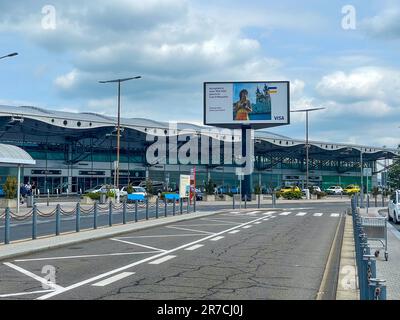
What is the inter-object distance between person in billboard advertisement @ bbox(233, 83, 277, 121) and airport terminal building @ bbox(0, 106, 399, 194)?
14365 mm

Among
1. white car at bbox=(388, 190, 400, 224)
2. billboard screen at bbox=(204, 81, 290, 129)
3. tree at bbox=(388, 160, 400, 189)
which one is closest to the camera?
white car at bbox=(388, 190, 400, 224)

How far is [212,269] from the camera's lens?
12.3 m

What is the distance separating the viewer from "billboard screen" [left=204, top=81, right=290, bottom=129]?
2297 inches

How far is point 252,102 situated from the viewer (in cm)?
5856

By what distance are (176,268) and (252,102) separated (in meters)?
47.3

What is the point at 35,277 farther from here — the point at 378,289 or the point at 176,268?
the point at 378,289

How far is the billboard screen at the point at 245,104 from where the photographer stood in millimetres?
58344

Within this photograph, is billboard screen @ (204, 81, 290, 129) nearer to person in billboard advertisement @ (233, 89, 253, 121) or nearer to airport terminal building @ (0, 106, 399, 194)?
person in billboard advertisement @ (233, 89, 253, 121)

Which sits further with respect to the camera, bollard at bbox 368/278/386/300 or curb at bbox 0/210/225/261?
curb at bbox 0/210/225/261

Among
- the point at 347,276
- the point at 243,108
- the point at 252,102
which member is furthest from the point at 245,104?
the point at 347,276

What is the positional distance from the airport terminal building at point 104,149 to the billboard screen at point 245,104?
40.8 ft

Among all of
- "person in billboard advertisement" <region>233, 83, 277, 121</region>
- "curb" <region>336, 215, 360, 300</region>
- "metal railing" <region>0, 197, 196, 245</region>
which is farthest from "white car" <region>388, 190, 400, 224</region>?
"person in billboard advertisement" <region>233, 83, 277, 121</region>

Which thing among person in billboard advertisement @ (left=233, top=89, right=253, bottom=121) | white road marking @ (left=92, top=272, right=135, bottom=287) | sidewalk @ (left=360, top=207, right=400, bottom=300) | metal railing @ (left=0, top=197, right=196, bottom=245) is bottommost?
sidewalk @ (left=360, top=207, right=400, bottom=300)
